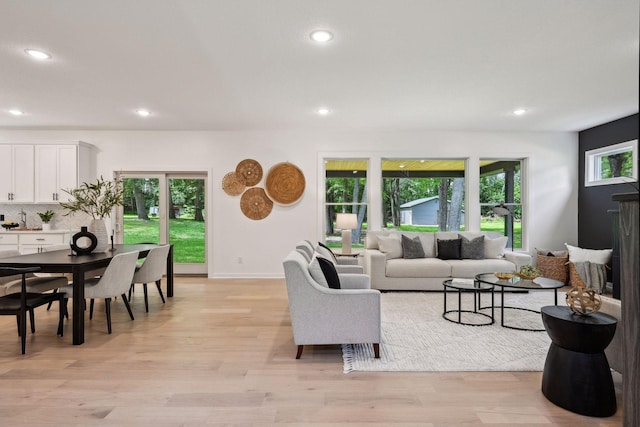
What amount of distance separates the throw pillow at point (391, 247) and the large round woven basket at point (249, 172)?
7.87ft

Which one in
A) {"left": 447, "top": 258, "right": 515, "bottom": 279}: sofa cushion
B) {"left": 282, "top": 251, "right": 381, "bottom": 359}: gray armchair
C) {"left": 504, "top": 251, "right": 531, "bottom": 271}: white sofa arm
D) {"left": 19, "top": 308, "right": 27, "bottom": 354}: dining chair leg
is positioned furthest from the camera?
{"left": 504, "top": 251, "right": 531, "bottom": 271}: white sofa arm

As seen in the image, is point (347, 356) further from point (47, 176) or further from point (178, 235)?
point (47, 176)

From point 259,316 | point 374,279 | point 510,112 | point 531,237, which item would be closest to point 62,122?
point 259,316

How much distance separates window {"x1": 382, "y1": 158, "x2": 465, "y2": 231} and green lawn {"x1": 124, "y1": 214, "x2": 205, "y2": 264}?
11.3 feet

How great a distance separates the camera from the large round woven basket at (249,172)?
632cm

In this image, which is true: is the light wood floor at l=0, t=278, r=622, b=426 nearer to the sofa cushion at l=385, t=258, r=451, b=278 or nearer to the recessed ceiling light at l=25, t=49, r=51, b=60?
the sofa cushion at l=385, t=258, r=451, b=278

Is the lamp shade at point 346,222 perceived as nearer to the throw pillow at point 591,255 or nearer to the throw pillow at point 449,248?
the throw pillow at point 449,248

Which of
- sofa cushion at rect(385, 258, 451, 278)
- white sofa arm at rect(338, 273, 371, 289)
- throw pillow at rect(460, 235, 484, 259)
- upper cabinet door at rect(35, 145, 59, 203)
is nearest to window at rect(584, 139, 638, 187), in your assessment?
throw pillow at rect(460, 235, 484, 259)

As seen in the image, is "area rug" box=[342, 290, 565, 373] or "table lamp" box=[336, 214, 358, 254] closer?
"area rug" box=[342, 290, 565, 373]

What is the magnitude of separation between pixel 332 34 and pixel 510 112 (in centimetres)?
341

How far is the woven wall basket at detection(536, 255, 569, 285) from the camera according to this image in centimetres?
578

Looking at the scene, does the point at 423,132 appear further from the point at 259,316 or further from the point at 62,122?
the point at 62,122

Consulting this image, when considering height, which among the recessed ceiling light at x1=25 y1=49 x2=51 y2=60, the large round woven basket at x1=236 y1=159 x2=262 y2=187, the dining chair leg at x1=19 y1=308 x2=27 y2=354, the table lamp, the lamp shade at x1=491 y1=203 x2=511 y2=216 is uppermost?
the recessed ceiling light at x1=25 y1=49 x2=51 y2=60

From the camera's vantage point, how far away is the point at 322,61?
343 cm
